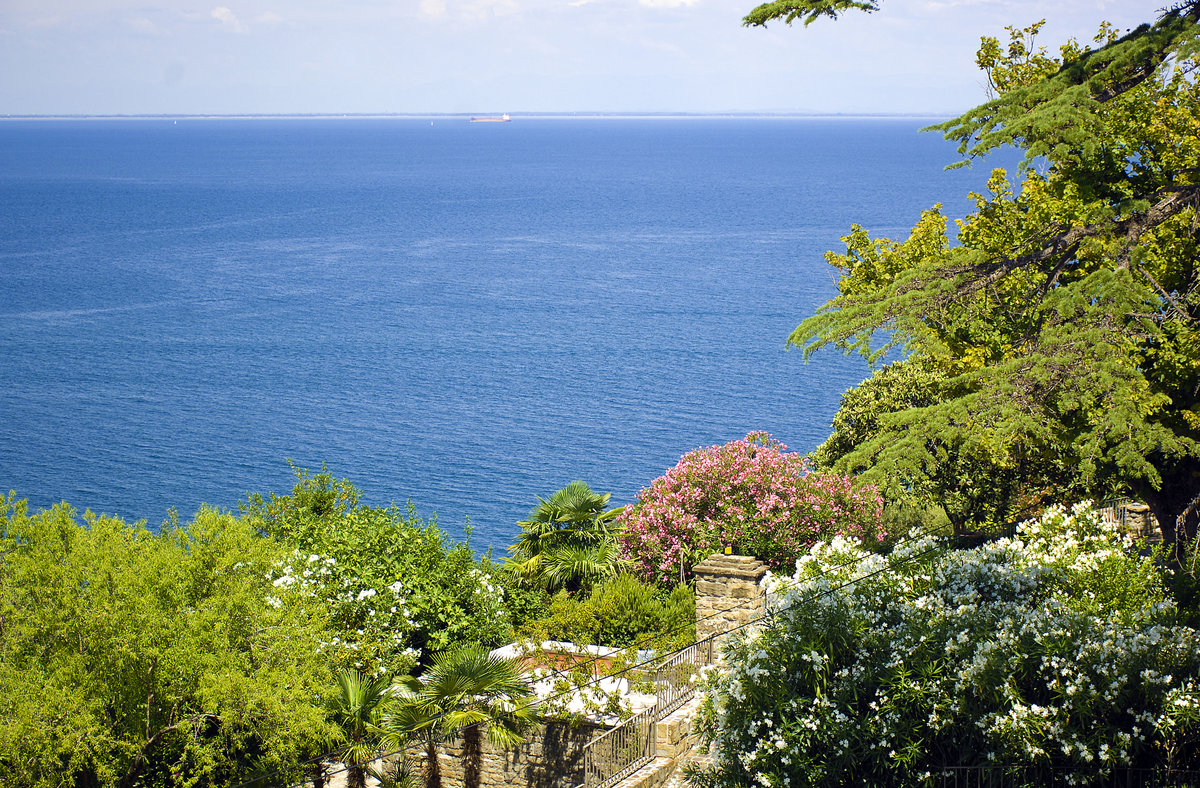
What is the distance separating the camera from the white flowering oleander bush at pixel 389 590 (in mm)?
16516

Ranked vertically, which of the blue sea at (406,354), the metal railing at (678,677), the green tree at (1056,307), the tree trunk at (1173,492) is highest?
the green tree at (1056,307)

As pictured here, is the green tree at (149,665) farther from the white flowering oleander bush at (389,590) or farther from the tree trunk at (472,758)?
the tree trunk at (472,758)

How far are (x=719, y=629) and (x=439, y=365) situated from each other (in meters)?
61.9

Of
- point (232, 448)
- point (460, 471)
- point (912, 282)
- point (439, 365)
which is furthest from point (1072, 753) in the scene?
point (439, 365)

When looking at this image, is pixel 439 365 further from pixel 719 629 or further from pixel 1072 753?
pixel 1072 753

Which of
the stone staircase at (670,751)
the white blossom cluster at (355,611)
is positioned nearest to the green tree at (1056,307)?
the stone staircase at (670,751)

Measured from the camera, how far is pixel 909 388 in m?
26.2

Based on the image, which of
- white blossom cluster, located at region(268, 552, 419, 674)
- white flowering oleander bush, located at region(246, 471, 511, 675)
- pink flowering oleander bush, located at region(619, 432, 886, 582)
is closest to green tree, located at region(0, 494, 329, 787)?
white blossom cluster, located at region(268, 552, 419, 674)

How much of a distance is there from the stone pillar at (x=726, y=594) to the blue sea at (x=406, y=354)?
2993 cm

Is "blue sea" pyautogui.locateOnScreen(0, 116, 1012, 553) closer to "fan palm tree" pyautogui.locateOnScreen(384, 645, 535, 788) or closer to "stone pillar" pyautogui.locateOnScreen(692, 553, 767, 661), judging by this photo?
"stone pillar" pyautogui.locateOnScreen(692, 553, 767, 661)

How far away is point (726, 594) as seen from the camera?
51.9 feet

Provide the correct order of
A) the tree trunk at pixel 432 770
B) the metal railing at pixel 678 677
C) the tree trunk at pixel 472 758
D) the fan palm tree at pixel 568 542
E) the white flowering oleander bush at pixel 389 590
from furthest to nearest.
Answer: the fan palm tree at pixel 568 542
the white flowering oleander bush at pixel 389 590
the tree trunk at pixel 432 770
the tree trunk at pixel 472 758
the metal railing at pixel 678 677

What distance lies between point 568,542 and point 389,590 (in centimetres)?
545

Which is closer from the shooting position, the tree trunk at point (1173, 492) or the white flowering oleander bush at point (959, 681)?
the white flowering oleander bush at point (959, 681)
